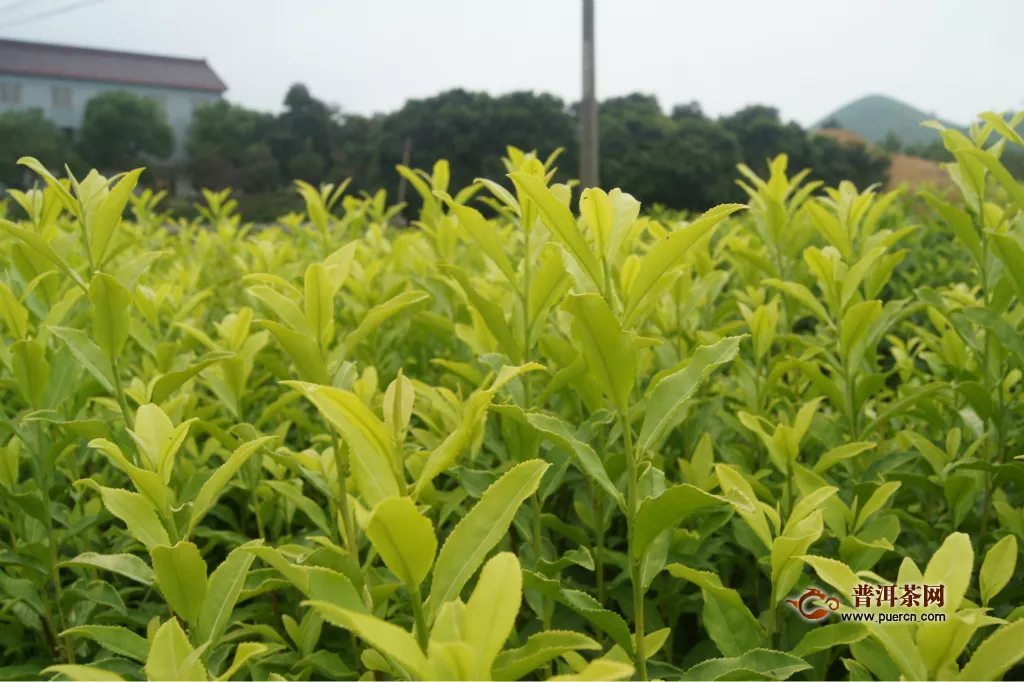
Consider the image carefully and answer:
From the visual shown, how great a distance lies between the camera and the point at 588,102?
1218 cm

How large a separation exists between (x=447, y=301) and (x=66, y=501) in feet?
4.28

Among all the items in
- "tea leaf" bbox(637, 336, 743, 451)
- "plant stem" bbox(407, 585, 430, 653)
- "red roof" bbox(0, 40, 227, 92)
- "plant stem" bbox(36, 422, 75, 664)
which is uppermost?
"red roof" bbox(0, 40, 227, 92)

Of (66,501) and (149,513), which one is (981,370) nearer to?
(149,513)

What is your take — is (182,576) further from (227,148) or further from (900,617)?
(227,148)

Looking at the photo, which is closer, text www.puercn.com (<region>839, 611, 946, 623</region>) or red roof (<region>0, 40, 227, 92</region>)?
text www.puercn.com (<region>839, 611, 946, 623</region>)

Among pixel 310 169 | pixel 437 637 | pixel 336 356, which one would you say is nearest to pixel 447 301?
pixel 336 356

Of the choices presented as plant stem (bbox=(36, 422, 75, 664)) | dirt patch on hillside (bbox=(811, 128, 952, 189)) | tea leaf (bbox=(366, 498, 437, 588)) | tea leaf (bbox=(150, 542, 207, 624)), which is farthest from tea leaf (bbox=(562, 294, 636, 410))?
dirt patch on hillside (bbox=(811, 128, 952, 189))

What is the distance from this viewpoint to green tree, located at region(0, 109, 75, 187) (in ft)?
184

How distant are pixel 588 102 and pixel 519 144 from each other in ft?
119

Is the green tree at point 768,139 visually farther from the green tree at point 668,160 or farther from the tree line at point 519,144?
the green tree at point 668,160

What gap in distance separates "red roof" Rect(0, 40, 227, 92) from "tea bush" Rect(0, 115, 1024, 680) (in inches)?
Result: 4053

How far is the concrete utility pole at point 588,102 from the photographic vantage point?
1186 centimetres

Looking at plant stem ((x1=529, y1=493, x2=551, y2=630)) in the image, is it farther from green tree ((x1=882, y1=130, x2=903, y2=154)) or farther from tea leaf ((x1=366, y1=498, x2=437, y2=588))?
green tree ((x1=882, y1=130, x2=903, y2=154))

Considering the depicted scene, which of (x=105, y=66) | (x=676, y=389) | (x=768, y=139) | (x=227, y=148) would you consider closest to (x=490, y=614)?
(x=676, y=389)
